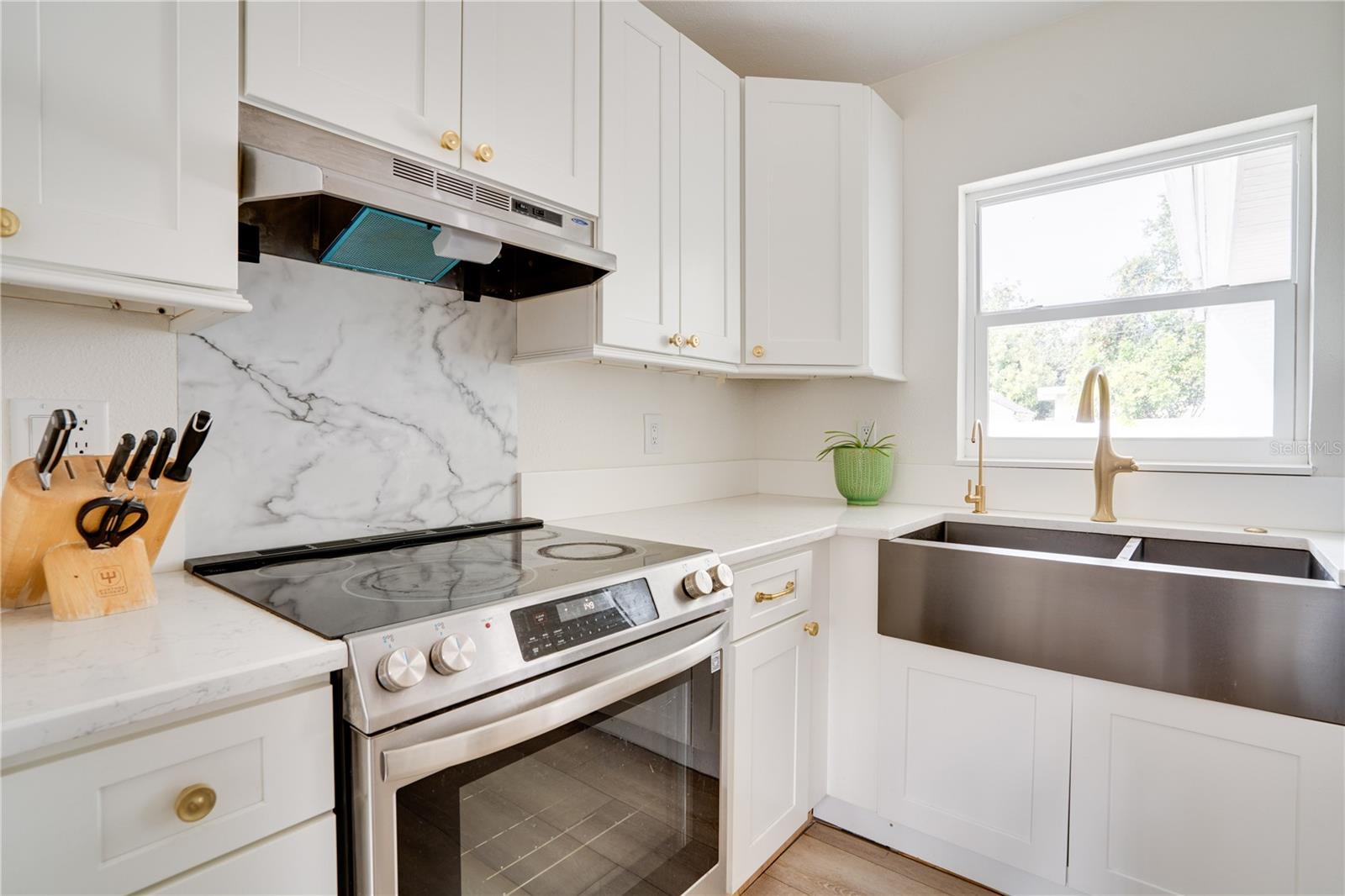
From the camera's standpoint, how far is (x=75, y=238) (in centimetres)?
88

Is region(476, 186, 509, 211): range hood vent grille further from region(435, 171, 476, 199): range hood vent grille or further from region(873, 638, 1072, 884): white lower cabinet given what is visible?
region(873, 638, 1072, 884): white lower cabinet

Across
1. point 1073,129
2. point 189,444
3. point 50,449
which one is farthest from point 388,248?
point 1073,129

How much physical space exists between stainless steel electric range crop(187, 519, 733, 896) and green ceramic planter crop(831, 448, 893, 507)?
1.00 metres

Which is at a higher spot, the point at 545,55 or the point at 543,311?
the point at 545,55

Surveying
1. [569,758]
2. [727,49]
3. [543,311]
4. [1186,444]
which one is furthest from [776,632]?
[727,49]

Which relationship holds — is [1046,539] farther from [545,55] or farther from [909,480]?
[545,55]

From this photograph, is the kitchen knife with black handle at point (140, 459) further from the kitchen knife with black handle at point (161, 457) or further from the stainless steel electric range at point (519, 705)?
the stainless steel electric range at point (519, 705)

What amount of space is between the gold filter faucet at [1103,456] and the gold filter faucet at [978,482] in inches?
11.9

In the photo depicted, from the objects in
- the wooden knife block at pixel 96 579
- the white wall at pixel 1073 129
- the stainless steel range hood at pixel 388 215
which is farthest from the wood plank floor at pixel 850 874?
the stainless steel range hood at pixel 388 215

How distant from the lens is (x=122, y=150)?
3.00 ft

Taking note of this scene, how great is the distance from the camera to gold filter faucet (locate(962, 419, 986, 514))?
2.11m

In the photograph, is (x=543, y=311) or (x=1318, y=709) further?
(x=543, y=311)

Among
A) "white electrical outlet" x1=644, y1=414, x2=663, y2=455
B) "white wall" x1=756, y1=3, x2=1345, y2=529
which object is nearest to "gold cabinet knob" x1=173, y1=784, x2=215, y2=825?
"white electrical outlet" x1=644, y1=414, x2=663, y2=455

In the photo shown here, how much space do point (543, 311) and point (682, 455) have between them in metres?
0.84
